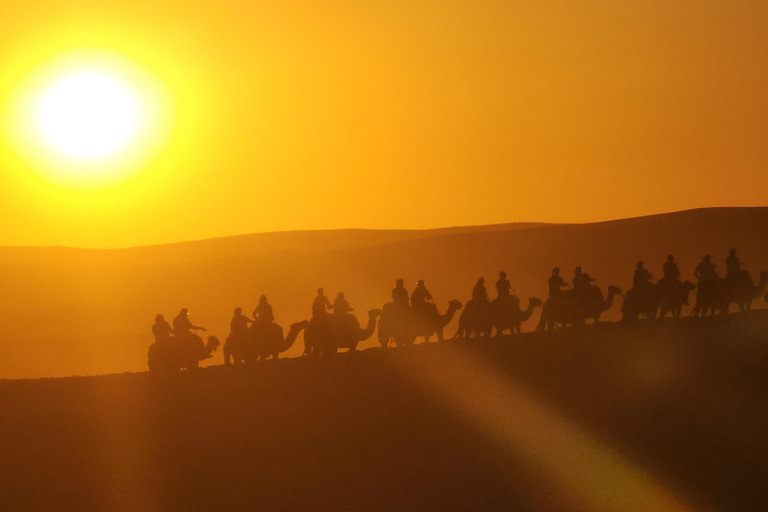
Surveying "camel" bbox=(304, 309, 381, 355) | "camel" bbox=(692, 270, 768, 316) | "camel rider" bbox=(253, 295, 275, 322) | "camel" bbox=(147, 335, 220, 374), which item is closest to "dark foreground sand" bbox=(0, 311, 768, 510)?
"camel" bbox=(304, 309, 381, 355)

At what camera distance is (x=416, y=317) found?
3312 cm

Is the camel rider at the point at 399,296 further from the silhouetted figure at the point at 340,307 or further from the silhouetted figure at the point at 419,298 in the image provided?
the silhouetted figure at the point at 340,307

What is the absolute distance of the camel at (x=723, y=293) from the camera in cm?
3662

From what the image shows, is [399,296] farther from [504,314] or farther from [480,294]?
[504,314]

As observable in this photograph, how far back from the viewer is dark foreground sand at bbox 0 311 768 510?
24578 millimetres

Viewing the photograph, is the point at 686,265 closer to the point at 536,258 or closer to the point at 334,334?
the point at 536,258

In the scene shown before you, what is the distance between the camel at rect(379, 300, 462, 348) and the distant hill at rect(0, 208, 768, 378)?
126 ft

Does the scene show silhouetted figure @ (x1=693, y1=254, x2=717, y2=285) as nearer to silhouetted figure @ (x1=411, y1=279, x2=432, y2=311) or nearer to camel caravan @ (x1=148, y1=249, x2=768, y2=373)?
camel caravan @ (x1=148, y1=249, x2=768, y2=373)

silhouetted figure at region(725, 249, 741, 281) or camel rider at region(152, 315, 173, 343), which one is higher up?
silhouetted figure at region(725, 249, 741, 281)

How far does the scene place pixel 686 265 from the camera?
9606 cm

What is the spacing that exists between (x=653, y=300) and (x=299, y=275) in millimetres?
98867

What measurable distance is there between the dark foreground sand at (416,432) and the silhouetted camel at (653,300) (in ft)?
10.0

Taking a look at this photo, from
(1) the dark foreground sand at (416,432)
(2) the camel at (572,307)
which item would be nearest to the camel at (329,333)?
(1) the dark foreground sand at (416,432)

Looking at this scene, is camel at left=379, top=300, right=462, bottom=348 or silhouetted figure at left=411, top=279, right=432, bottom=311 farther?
silhouetted figure at left=411, top=279, right=432, bottom=311
